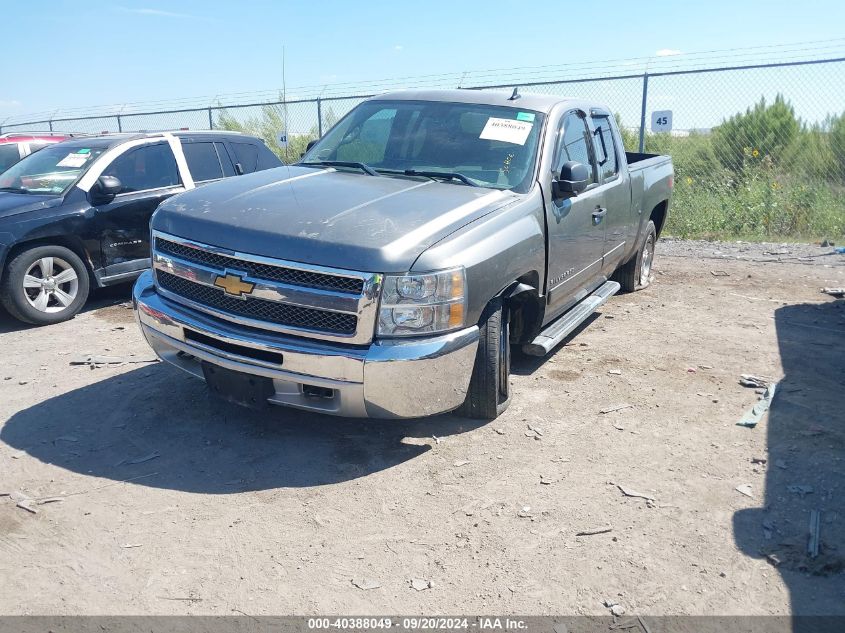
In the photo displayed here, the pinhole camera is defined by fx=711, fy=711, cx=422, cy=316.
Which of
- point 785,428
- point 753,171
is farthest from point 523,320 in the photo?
point 753,171

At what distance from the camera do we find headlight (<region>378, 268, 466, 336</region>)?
3549 millimetres

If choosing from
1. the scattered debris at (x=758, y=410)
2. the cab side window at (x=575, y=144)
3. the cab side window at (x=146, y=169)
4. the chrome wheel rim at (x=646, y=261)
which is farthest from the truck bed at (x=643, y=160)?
the cab side window at (x=146, y=169)

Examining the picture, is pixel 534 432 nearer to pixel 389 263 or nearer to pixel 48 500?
pixel 389 263

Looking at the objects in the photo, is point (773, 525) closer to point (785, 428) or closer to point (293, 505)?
point (785, 428)

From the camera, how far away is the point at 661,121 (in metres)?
11.6

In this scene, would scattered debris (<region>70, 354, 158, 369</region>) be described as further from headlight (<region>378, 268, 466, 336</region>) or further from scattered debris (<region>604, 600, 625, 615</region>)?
scattered debris (<region>604, 600, 625, 615</region>)

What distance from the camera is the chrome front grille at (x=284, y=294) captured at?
3.54 meters

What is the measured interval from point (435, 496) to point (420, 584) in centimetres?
73

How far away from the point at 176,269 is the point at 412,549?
2.13 meters

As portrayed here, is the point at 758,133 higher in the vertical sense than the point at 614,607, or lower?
higher

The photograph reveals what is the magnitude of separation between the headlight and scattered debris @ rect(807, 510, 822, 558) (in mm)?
1940

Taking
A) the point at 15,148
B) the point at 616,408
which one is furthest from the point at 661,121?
the point at 15,148

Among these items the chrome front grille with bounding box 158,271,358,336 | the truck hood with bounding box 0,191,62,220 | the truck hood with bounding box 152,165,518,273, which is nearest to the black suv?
the truck hood with bounding box 0,191,62,220

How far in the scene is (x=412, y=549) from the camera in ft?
10.5
